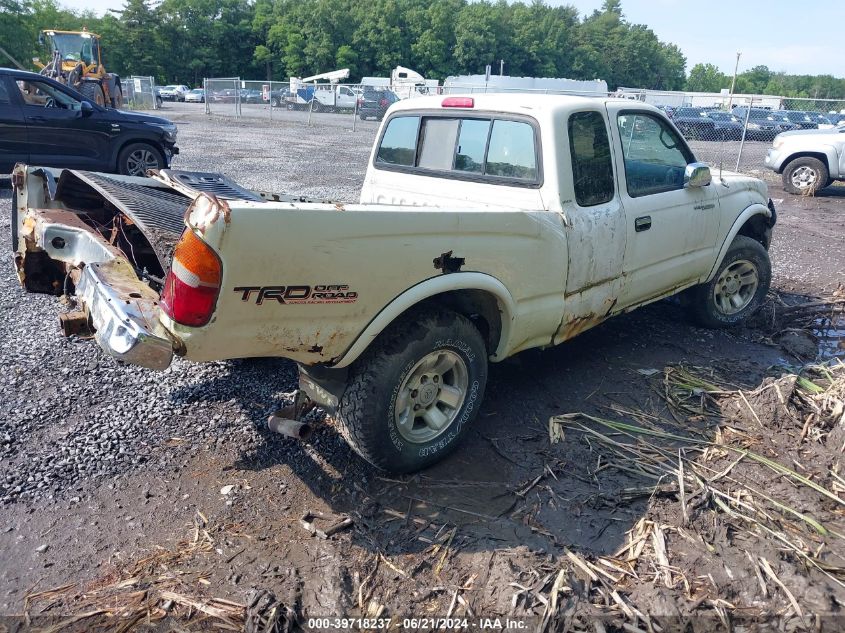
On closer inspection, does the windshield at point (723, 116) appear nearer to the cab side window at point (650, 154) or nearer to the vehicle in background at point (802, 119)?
the vehicle in background at point (802, 119)

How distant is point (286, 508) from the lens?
3064mm

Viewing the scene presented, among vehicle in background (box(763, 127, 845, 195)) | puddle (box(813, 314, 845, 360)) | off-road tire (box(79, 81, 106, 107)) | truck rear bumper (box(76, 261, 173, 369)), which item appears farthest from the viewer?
off-road tire (box(79, 81, 106, 107))

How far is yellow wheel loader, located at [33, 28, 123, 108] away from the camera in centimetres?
2019

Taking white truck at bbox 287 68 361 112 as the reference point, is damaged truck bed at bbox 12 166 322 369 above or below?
below

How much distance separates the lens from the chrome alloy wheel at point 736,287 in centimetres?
547

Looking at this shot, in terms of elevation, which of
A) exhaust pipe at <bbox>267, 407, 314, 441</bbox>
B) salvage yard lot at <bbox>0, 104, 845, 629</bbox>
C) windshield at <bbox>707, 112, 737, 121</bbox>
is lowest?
salvage yard lot at <bbox>0, 104, 845, 629</bbox>

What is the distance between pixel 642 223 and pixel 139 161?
9.84 m

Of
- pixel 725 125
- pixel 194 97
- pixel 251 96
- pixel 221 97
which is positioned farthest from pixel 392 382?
pixel 194 97

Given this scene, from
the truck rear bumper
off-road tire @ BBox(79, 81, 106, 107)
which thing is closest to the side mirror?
the truck rear bumper

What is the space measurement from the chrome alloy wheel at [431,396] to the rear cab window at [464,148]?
1.24 m

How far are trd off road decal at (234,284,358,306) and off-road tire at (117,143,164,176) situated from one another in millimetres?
9688

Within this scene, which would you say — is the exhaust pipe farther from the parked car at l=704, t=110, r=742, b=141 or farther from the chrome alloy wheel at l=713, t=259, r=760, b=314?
the parked car at l=704, t=110, r=742, b=141

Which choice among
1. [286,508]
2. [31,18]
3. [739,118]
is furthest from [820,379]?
[31,18]

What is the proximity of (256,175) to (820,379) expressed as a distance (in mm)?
11096
